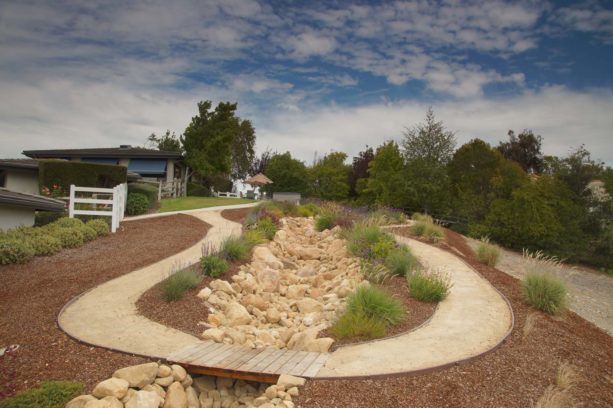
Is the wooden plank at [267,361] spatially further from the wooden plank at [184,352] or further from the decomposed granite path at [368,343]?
the wooden plank at [184,352]

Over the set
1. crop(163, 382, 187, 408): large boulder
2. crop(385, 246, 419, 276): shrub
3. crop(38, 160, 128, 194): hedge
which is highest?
crop(38, 160, 128, 194): hedge

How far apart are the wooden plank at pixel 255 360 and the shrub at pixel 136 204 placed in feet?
A: 50.4

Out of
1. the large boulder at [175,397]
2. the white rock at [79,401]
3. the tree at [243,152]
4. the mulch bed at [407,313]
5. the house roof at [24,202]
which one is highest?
the tree at [243,152]

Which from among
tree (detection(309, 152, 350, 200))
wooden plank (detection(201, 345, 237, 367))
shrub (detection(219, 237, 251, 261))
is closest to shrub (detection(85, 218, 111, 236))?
shrub (detection(219, 237, 251, 261))

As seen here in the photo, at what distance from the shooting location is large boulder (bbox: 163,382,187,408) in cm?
447

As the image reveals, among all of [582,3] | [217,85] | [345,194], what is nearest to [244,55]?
[217,85]

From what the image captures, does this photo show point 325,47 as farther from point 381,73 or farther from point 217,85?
point 217,85

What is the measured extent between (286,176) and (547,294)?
29.8 meters

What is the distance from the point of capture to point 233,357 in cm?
531

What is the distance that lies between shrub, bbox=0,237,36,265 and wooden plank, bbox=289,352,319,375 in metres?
7.61

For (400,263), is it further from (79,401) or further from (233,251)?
(79,401)

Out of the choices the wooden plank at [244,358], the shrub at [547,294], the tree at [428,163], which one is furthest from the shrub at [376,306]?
the tree at [428,163]

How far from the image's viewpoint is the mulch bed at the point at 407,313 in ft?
19.9

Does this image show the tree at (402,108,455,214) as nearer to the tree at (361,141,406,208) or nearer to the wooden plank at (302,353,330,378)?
the tree at (361,141,406,208)
